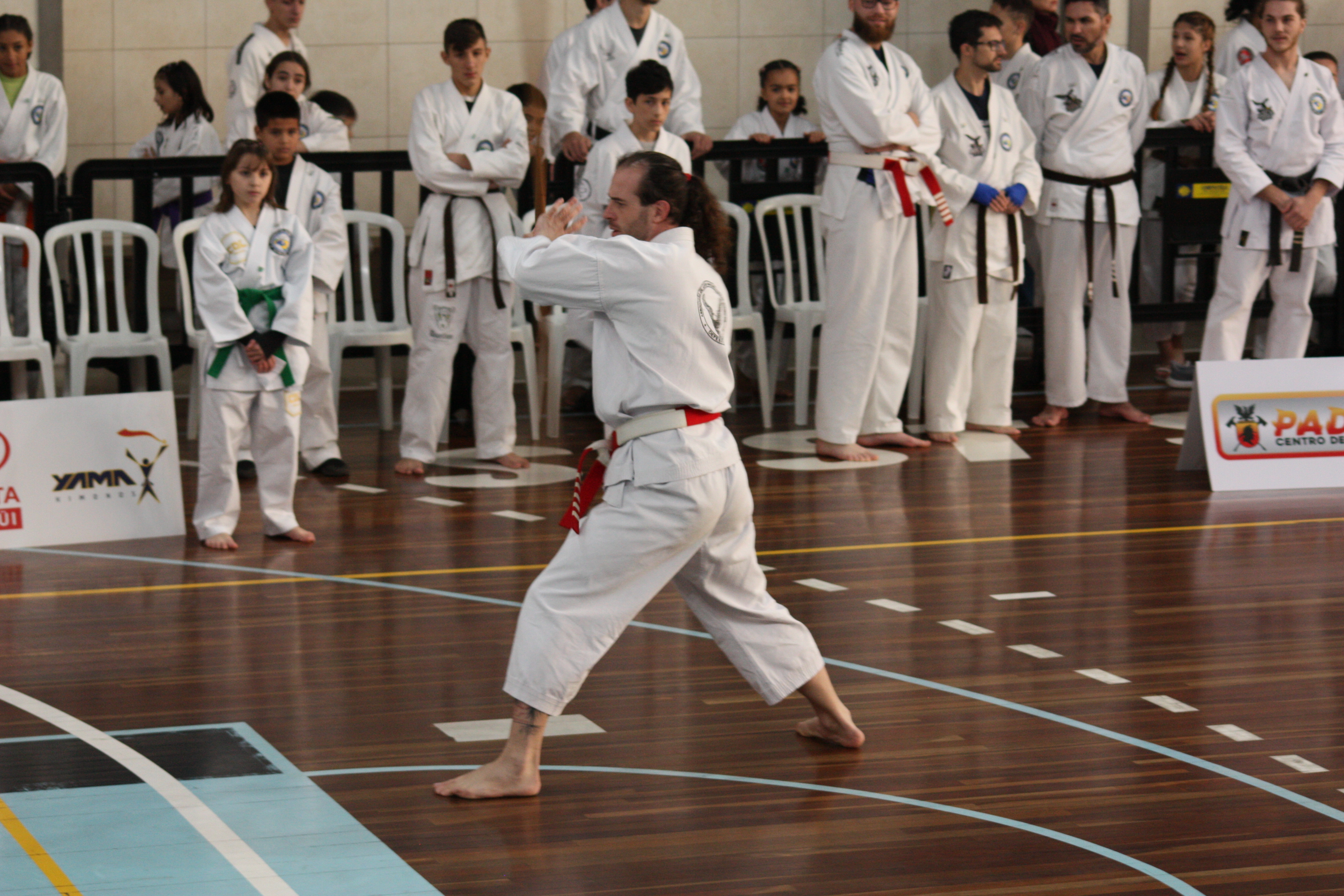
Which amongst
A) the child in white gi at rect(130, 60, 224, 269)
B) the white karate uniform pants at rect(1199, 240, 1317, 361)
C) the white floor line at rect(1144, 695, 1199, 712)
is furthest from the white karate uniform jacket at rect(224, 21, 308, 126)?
the white floor line at rect(1144, 695, 1199, 712)

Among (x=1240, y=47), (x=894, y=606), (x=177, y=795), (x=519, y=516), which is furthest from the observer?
(x=1240, y=47)

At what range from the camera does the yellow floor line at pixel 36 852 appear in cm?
265

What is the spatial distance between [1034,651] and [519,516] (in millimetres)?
2254

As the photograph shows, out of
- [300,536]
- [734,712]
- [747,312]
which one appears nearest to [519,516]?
[300,536]

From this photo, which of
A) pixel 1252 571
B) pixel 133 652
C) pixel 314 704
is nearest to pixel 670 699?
pixel 314 704

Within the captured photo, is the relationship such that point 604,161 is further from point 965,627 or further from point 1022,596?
point 965,627

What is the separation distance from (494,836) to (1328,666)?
2.18 m

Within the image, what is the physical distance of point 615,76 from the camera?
25.4 feet

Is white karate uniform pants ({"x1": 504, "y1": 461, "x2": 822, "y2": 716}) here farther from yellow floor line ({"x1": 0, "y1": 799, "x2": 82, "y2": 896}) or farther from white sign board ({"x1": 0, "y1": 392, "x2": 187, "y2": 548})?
white sign board ({"x1": 0, "y1": 392, "x2": 187, "y2": 548})

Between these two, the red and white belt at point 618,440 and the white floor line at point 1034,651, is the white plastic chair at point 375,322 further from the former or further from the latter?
the red and white belt at point 618,440

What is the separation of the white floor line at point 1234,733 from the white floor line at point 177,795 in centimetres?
194

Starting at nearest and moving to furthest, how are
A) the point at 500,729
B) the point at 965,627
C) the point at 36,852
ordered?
the point at 36,852 < the point at 500,729 < the point at 965,627

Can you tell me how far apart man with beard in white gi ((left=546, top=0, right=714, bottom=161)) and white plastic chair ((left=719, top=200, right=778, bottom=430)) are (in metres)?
0.41

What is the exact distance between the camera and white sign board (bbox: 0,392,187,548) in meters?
5.43
